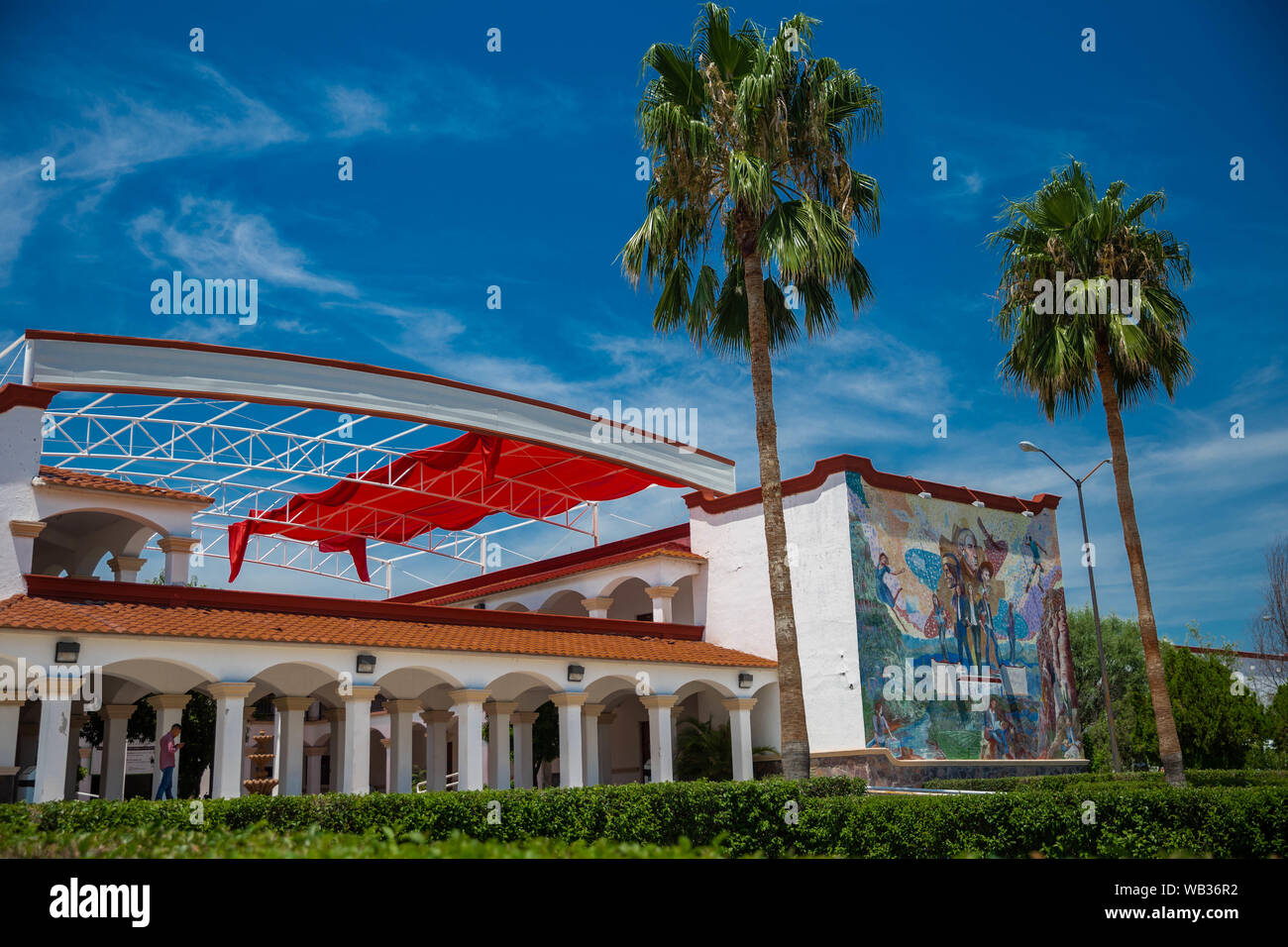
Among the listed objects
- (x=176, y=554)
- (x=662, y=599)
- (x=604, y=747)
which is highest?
(x=176, y=554)

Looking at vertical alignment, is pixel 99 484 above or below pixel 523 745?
above

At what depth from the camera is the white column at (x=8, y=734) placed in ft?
56.0

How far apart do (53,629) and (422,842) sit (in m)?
13.8

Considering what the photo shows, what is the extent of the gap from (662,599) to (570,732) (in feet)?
19.6

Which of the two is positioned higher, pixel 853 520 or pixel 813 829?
pixel 853 520

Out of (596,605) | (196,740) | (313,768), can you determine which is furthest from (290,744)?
(313,768)

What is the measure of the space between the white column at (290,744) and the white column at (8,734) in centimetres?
575

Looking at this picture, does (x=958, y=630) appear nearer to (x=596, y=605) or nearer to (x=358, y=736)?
(x=596, y=605)

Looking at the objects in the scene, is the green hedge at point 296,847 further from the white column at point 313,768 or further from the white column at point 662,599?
the white column at point 313,768

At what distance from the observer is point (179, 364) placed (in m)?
20.8

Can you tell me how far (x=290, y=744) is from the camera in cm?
2312

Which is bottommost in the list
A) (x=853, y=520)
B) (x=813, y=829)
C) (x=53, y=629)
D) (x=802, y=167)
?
(x=813, y=829)
